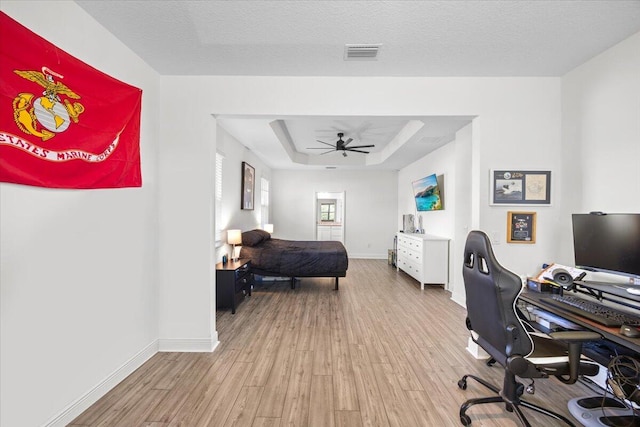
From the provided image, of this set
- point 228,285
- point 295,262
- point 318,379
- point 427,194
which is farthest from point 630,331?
point 427,194

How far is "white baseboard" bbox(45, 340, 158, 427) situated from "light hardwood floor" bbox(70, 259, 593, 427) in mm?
45

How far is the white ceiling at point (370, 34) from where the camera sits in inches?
67.4

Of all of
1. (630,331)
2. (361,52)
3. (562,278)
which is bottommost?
(630,331)

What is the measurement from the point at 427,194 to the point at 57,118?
17.9ft

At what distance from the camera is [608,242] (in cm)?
185

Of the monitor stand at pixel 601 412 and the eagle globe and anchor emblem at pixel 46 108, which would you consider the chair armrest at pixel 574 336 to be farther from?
the eagle globe and anchor emblem at pixel 46 108

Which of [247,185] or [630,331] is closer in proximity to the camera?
[630,331]

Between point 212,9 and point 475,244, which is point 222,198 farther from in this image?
point 475,244

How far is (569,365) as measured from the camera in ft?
4.93

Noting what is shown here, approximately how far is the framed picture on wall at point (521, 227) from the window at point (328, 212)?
5.79 metres

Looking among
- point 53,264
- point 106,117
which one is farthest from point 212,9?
point 53,264

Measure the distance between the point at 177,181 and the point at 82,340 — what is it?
56.5 inches

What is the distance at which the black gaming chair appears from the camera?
4.83ft

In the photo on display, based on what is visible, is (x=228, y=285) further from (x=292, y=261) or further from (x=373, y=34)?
(x=373, y=34)
